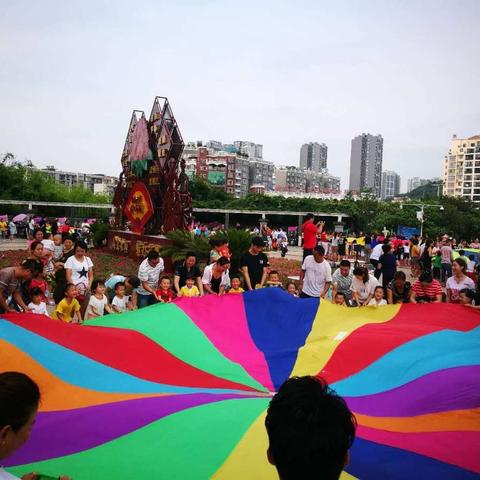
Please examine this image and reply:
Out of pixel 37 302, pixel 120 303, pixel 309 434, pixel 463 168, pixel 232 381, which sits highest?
pixel 463 168

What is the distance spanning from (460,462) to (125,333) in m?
3.56

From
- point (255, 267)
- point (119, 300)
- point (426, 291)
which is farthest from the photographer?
point (255, 267)

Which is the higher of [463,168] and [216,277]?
[463,168]

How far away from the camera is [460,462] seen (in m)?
3.26

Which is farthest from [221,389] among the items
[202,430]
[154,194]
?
[154,194]

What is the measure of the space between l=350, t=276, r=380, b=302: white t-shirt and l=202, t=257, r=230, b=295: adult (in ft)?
6.92

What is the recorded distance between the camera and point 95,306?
24.6ft

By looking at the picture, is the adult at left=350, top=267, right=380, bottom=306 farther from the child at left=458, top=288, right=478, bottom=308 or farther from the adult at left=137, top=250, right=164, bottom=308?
the adult at left=137, top=250, right=164, bottom=308

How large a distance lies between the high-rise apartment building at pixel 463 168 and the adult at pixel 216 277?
144 m

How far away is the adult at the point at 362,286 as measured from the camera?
8258 millimetres

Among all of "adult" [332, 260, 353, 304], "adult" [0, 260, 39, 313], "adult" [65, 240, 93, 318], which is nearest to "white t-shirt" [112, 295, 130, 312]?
"adult" [65, 240, 93, 318]

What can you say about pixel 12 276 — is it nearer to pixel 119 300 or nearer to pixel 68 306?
pixel 68 306

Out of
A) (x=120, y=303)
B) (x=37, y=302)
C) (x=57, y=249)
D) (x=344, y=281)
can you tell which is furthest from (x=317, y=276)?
(x=57, y=249)

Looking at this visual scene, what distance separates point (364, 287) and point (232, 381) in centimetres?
405
